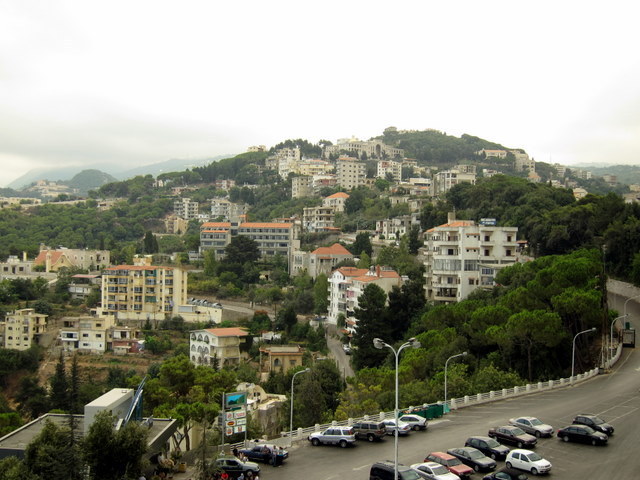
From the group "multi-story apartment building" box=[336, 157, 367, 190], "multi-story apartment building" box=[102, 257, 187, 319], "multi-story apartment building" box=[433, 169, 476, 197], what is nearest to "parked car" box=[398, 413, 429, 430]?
"multi-story apartment building" box=[102, 257, 187, 319]

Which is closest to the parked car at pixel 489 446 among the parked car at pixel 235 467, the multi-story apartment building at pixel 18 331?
the parked car at pixel 235 467

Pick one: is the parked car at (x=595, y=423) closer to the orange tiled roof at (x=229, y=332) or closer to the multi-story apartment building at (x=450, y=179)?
the orange tiled roof at (x=229, y=332)

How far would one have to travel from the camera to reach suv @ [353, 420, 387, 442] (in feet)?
77.0

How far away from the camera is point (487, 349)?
1495 inches

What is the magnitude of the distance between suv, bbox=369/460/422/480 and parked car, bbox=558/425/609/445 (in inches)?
268

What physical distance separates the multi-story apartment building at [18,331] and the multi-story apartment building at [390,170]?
84.2 metres

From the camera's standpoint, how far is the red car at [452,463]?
18.7 m

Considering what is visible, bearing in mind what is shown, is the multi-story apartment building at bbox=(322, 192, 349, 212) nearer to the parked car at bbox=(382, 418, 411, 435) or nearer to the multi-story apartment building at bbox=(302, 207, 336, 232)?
the multi-story apartment building at bbox=(302, 207, 336, 232)

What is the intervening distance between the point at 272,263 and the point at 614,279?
4291 cm

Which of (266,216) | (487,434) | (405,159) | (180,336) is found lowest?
(180,336)

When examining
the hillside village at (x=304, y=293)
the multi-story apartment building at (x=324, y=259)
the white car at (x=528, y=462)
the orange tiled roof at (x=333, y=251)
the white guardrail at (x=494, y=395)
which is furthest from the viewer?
the orange tiled roof at (x=333, y=251)

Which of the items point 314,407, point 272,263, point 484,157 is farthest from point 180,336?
point 484,157

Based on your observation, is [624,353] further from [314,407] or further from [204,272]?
[204,272]

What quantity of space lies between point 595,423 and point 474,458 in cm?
552
